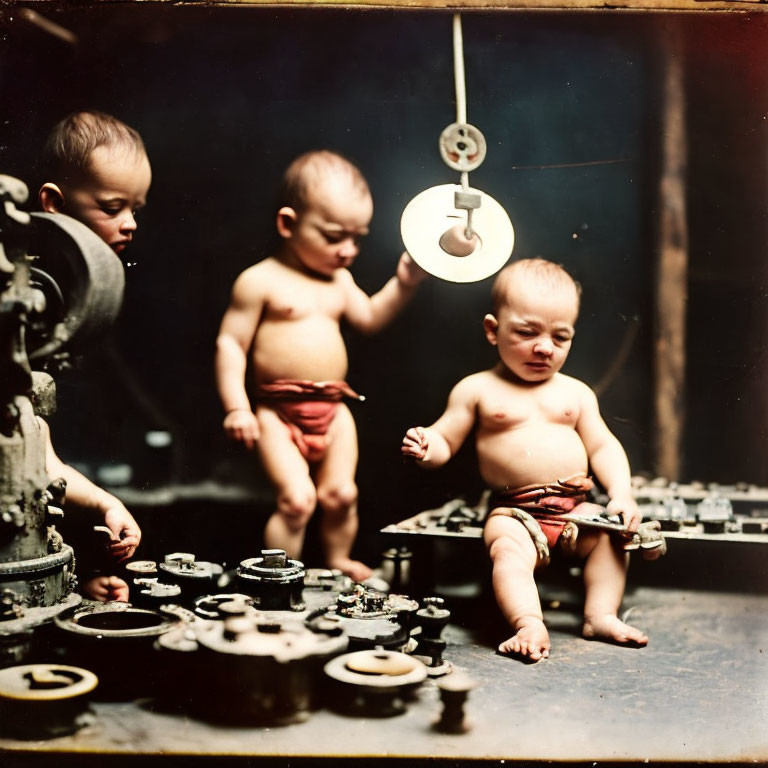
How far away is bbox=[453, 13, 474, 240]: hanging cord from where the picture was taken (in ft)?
8.16

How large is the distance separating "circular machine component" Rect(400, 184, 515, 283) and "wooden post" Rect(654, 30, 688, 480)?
0.51 meters

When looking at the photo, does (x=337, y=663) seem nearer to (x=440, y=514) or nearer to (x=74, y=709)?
(x=74, y=709)

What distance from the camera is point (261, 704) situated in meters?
1.95

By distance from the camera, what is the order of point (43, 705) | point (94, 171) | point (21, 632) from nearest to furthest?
point (43, 705) < point (21, 632) < point (94, 171)

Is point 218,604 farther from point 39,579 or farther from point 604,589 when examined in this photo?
point 604,589

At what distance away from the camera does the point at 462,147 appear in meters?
2.50

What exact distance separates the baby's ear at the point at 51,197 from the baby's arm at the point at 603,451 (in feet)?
Answer: 4.97

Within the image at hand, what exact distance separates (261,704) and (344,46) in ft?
5.57

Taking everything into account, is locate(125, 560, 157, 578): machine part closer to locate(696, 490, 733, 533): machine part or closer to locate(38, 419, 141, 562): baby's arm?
locate(38, 419, 141, 562): baby's arm

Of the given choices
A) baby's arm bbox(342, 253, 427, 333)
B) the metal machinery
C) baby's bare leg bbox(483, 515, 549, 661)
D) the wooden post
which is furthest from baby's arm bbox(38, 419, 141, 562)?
the wooden post

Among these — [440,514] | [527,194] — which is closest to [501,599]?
[440,514]

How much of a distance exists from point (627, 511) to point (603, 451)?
19 centimetres

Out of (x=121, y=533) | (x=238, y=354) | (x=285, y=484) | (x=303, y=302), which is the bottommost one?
(x=121, y=533)

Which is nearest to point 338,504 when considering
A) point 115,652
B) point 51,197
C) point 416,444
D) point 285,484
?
point 285,484
